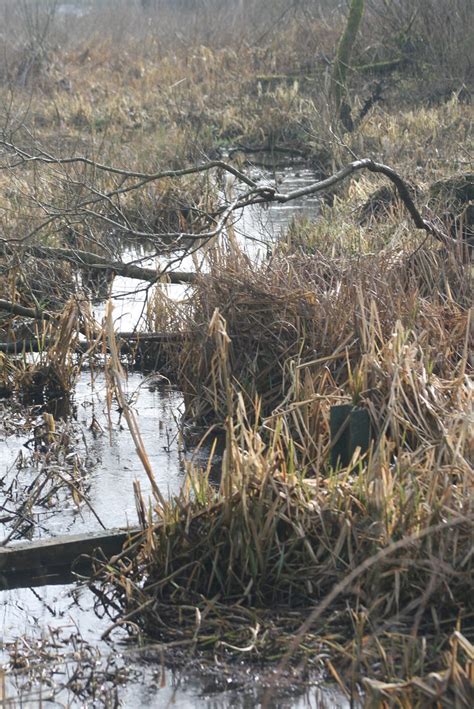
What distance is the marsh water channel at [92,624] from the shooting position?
3.56 metres

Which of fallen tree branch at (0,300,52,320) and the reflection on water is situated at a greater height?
fallen tree branch at (0,300,52,320)

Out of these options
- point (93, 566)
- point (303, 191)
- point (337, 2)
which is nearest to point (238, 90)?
point (337, 2)

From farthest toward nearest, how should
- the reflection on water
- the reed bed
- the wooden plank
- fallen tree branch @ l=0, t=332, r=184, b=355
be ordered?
fallen tree branch @ l=0, t=332, r=184, b=355 → the wooden plank → the reed bed → the reflection on water

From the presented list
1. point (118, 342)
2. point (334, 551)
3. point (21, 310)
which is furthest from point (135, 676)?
point (21, 310)

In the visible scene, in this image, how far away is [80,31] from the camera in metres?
28.1

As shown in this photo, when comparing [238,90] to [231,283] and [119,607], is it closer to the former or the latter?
[231,283]

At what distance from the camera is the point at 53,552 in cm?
450

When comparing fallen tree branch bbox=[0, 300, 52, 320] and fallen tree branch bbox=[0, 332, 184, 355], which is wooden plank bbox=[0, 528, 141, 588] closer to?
fallen tree branch bbox=[0, 332, 184, 355]

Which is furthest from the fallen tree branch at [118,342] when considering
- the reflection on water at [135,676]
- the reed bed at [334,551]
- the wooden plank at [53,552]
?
the reflection on water at [135,676]

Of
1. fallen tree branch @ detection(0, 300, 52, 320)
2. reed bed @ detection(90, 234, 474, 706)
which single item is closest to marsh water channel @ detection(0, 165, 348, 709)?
reed bed @ detection(90, 234, 474, 706)

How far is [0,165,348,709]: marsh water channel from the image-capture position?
356 centimetres

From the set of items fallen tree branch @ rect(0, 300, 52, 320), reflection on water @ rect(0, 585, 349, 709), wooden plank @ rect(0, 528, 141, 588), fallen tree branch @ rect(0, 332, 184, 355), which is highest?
fallen tree branch @ rect(0, 300, 52, 320)

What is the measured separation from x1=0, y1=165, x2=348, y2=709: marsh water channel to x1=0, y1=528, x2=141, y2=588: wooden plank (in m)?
0.08

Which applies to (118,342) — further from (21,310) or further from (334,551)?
(334,551)
